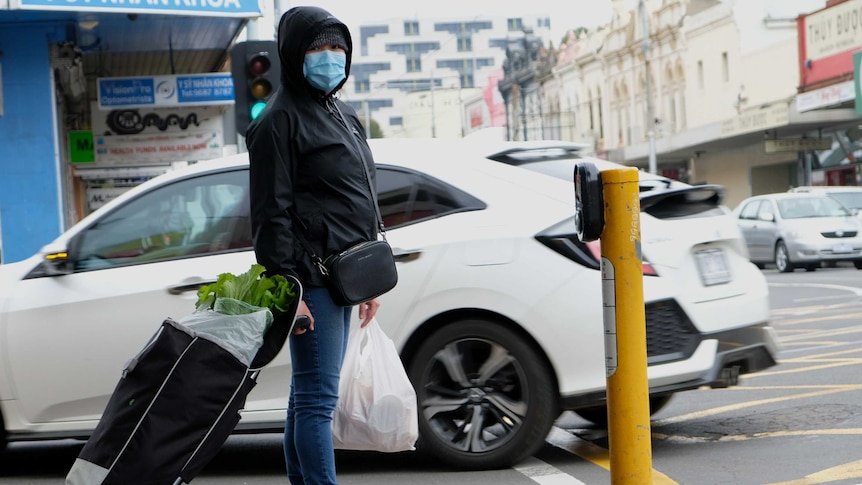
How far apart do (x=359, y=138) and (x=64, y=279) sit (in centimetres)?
235

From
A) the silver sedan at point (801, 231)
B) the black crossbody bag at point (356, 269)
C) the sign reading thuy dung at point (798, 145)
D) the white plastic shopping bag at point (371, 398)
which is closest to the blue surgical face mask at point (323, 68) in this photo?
the black crossbody bag at point (356, 269)

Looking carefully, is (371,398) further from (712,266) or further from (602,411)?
(602,411)

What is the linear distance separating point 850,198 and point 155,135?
14.8m

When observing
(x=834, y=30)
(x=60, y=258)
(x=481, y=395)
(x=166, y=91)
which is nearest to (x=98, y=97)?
(x=166, y=91)

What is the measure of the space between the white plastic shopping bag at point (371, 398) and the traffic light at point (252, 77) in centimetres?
623

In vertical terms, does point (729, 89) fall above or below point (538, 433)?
above

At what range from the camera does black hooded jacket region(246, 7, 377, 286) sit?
442 cm

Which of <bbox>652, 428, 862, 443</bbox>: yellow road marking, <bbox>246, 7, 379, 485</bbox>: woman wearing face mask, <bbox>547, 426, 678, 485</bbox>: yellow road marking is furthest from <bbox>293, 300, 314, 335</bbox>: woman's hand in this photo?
<bbox>652, 428, 862, 443</bbox>: yellow road marking

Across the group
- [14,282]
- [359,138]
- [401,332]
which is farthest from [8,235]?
[359,138]

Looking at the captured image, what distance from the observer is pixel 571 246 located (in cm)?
609

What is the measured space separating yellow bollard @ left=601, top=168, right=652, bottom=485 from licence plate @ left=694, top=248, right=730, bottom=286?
1765 mm

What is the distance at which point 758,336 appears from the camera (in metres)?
6.41

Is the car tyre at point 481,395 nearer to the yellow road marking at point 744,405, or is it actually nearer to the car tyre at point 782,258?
the yellow road marking at point 744,405

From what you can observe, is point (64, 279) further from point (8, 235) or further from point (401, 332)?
point (8, 235)
